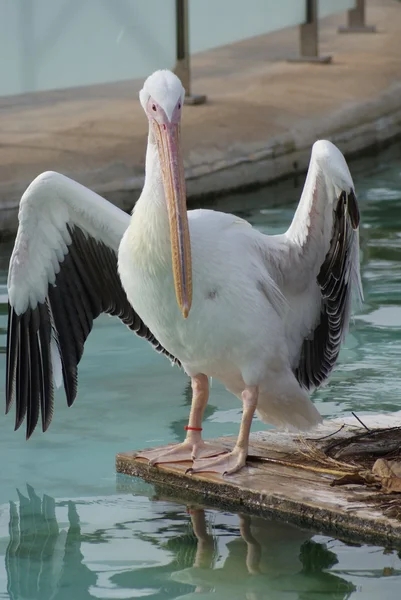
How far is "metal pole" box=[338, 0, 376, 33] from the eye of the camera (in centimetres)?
1605

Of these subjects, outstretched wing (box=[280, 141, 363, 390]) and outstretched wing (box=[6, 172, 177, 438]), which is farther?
outstretched wing (box=[6, 172, 177, 438])

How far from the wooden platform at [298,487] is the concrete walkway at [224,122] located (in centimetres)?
447

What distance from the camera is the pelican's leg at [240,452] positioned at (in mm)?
4539

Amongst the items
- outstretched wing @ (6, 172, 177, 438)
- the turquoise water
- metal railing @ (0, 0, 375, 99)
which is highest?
metal railing @ (0, 0, 375, 99)

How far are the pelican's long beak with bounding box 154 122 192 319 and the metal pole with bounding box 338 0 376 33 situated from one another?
1217cm

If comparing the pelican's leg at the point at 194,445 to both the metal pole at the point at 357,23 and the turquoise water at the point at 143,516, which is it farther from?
the metal pole at the point at 357,23

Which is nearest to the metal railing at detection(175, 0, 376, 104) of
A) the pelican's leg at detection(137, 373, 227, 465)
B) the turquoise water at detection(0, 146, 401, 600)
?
the turquoise water at detection(0, 146, 401, 600)

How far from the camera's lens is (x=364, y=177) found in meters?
11.4

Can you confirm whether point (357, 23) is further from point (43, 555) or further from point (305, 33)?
point (43, 555)

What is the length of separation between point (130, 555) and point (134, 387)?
1885 mm

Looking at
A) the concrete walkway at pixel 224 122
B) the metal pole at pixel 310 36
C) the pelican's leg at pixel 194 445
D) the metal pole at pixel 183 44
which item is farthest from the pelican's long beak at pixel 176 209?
the metal pole at pixel 310 36

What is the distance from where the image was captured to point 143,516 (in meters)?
4.46

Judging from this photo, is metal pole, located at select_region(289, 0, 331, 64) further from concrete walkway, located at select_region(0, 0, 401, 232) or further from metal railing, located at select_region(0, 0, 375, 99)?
metal railing, located at select_region(0, 0, 375, 99)

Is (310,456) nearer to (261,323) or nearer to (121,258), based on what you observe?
(261,323)
